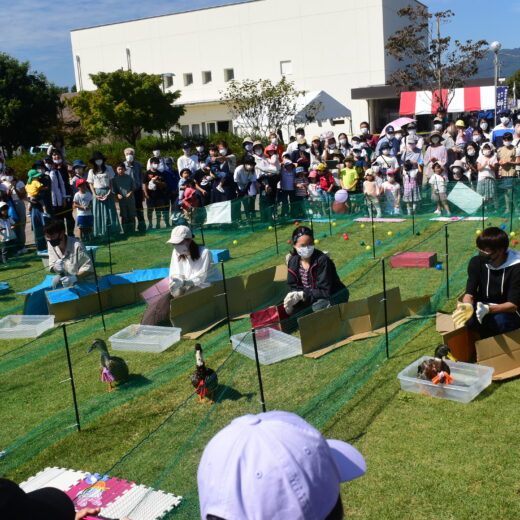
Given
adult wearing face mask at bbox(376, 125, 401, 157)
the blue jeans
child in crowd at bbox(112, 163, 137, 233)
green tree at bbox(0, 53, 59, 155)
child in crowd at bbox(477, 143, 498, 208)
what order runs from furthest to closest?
green tree at bbox(0, 53, 59, 155), adult wearing face mask at bbox(376, 125, 401, 157), child in crowd at bbox(112, 163, 137, 233), child in crowd at bbox(477, 143, 498, 208), the blue jeans

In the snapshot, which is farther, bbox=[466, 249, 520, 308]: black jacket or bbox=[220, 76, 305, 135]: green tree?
bbox=[220, 76, 305, 135]: green tree

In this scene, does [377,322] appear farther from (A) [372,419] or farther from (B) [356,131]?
(B) [356,131]

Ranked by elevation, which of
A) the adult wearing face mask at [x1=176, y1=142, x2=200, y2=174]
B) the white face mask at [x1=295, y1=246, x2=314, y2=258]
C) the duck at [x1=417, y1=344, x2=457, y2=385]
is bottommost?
the duck at [x1=417, y1=344, x2=457, y2=385]

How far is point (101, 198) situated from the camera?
48.8ft

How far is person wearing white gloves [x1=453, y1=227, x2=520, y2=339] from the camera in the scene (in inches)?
234

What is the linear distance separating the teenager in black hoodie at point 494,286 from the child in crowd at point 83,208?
9.70 metres

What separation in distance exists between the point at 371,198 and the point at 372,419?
953cm

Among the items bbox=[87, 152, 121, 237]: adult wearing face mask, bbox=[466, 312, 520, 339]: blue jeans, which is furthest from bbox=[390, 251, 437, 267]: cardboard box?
bbox=[87, 152, 121, 237]: adult wearing face mask

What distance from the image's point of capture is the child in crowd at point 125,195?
15273 millimetres

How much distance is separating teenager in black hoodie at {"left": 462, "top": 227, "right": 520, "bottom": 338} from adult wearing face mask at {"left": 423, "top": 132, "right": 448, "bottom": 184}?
9.98 metres

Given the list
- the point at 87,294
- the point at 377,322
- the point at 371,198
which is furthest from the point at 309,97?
the point at 377,322

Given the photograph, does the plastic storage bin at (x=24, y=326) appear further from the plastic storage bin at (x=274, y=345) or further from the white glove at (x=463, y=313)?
the white glove at (x=463, y=313)

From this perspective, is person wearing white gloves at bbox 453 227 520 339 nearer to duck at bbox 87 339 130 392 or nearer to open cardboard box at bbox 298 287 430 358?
open cardboard box at bbox 298 287 430 358

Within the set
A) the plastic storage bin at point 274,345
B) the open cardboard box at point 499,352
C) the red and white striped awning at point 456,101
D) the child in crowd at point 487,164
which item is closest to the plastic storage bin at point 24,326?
the plastic storage bin at point 274,345
